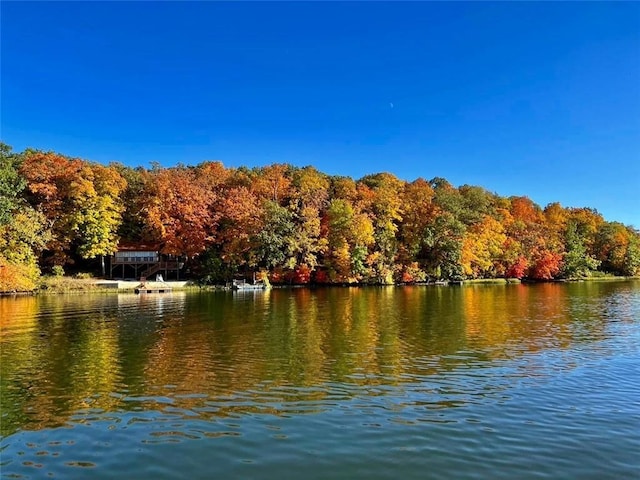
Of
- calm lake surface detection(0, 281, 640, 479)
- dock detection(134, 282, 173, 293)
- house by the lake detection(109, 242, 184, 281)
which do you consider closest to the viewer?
calm lake surface detection(0, 281, 640, 479)

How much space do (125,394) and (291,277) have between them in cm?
5641

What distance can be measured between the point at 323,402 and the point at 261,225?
55.9 metres

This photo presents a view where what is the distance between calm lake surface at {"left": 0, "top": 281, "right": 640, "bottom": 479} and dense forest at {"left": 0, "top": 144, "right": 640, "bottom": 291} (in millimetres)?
39886

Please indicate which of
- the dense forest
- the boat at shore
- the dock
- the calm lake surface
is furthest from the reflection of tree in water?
the dense forest

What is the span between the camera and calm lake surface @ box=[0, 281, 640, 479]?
28.7ft

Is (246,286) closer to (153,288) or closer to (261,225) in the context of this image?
(261,225)

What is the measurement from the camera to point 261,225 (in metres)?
67.2

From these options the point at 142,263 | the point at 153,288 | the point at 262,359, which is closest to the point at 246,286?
the point at 153,288

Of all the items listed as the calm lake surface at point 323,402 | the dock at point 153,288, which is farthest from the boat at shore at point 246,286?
the calm lake surface at point 323,402

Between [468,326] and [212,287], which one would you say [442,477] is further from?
[212,287]

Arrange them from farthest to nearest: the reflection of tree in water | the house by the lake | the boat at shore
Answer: the house by the lake, the boat at shore, the reflection of tree in water

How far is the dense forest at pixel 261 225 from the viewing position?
61812mm

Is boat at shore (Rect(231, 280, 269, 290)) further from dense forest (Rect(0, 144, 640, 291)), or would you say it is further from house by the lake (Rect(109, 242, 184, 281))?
house by the lake (Rect(109, 242, 184, 281))

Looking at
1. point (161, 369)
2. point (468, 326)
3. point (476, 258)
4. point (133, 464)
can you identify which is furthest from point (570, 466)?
point (476, 258)
